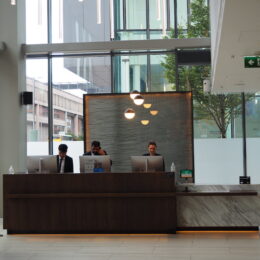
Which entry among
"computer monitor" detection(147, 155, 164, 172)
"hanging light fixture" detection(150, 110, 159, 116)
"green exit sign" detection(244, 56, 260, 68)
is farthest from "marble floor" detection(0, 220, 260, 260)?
"hanging light fixture" detection(150, 110, 159, 116)

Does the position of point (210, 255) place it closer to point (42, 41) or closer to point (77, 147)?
point (77, 147)

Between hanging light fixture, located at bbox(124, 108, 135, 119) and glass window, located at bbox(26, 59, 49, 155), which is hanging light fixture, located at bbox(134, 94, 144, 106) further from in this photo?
glass window, located at bbox(26, 59, 49, 155)

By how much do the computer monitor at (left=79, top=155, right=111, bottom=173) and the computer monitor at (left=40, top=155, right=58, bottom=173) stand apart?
0.44 meters

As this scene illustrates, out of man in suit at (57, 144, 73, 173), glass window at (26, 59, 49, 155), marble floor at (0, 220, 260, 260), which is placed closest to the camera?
marble floor at (0, 220, 260, 260)

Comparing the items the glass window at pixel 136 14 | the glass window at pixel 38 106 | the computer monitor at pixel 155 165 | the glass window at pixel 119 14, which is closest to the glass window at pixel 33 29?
the glass window at pixel 38 106

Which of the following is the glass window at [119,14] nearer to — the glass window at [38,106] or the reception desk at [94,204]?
the glass window at [38,106]

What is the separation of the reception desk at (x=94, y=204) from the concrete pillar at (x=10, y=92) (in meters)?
3.77


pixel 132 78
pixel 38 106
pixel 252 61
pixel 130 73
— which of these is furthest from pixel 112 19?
pixel 252 61

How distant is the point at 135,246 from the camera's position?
8.36 metres

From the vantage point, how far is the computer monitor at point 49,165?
32.1ft

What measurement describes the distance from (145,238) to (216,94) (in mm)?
6056

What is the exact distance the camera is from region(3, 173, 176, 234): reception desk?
932cm

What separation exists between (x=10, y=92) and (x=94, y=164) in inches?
172

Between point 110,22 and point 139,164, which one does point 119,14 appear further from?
point 139,164
